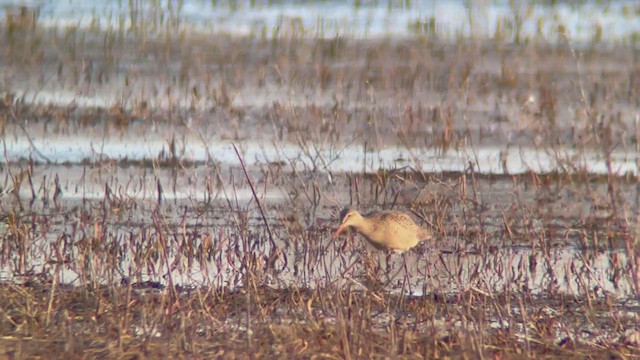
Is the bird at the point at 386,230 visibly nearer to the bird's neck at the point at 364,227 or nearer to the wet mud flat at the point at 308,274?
the bird's neck at the point at 364,227

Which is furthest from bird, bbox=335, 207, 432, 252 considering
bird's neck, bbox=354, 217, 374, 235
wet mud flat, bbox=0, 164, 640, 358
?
wet mud flat, bbox=0, 164, 640, 358

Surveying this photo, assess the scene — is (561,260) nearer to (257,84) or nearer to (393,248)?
(393,248)

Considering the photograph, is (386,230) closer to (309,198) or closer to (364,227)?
(364,227)

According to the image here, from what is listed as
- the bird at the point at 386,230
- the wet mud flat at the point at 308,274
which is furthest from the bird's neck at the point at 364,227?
the wet mud flat at the point at 308,274

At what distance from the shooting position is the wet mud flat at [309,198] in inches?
253

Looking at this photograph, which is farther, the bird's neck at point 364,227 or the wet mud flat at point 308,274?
the bird's neck at point 364,227

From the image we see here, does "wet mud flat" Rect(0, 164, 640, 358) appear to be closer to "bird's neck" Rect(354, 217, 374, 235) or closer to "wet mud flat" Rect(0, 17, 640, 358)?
"wet mud flat" Rect(0, 17, 640, 358)

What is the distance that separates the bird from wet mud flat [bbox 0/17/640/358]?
129 mm

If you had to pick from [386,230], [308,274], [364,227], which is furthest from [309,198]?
[308,274]

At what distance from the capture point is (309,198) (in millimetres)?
9883

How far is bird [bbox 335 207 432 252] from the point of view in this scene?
869cm

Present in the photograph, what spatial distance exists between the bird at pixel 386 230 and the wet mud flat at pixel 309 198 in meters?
0.13

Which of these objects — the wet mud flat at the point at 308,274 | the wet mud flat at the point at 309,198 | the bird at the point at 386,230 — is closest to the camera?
the wet mud flat at the point at 308,274

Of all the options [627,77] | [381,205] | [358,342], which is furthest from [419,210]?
[627,77]
